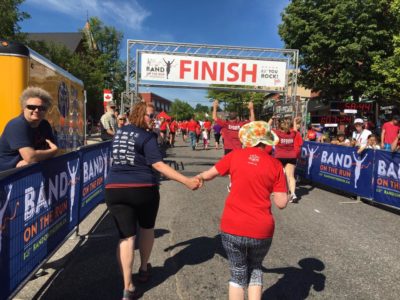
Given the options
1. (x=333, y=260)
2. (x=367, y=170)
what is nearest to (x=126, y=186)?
(x=333, y=260)

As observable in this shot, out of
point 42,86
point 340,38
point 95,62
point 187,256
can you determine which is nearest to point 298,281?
point 187,256

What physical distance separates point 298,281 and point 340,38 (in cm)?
2287

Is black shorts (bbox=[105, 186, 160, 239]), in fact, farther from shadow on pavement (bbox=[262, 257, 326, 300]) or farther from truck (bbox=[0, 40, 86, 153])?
truck (bbox=[0, 40, 86, 153])

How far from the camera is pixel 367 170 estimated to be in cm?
835

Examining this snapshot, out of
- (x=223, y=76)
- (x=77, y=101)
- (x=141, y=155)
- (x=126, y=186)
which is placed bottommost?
(x=126, y=186)

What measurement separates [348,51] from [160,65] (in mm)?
14476

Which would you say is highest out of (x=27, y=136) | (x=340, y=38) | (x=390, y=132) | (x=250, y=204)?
(x=340, y=38)

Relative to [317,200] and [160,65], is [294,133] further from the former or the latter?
[160,65]

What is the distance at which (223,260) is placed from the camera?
4.48 metres

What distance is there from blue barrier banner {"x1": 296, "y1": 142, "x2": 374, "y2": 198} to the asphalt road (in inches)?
57.9

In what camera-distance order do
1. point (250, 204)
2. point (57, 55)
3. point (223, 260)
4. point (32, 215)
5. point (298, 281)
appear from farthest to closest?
1. point (57, 55)
2. point (223, 260)
3. point (298, 281)
4. point (32, 215)
5. point (250, 204)

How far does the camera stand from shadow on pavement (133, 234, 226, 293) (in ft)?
12.9

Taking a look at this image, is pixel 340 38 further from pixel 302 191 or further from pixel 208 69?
pixel 302 191

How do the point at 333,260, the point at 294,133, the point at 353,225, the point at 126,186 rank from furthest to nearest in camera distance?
the point at 294,133, the point at 353,225, the point at 333,260, the point at 126,186
